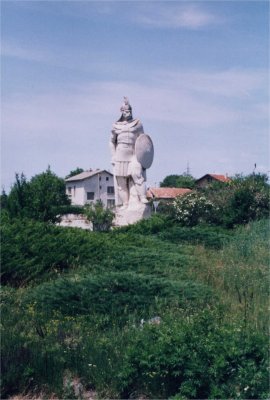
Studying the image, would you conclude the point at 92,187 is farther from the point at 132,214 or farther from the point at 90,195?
the point at 132,214

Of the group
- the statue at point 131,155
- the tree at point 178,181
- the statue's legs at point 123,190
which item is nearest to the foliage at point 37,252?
the statue at point 131,155

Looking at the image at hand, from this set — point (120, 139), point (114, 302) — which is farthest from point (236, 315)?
point (120, 139)

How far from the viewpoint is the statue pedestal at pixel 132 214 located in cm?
2175

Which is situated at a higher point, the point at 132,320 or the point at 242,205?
the point at 242,205

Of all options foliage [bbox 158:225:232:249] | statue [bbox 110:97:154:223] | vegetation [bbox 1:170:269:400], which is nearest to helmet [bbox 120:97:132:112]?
statue [bbox 110:97:154:223]

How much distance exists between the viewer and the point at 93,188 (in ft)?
211

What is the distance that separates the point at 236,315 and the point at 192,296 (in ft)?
3.50

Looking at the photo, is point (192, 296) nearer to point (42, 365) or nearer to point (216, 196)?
point (42, 365)

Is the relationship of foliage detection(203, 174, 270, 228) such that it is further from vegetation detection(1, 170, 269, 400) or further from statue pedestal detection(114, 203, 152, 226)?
vegetation detection(1, 170, 269, 400)

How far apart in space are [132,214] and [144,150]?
2529mm

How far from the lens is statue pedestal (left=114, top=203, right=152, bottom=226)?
2175cm

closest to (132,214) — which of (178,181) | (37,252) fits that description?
(37,252)

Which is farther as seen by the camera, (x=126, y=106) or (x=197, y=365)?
(x=126, y=106)

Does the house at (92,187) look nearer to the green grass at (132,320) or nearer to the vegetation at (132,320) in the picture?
the vegetation at (132,320)
